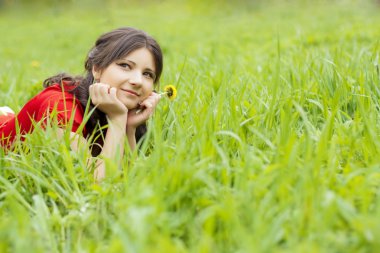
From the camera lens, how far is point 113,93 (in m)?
2.18

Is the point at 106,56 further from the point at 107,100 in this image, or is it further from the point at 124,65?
the point at 107,100

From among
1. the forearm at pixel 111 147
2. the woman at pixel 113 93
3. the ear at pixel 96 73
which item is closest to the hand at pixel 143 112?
the woman at pixel 113 93

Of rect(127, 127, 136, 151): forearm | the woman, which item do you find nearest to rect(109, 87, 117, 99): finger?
the woman

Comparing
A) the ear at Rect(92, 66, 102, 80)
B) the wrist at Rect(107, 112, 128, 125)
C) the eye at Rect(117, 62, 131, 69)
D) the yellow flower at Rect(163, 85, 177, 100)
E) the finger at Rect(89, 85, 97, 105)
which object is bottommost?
the wrist at Rect(107, 112, 128, 125)

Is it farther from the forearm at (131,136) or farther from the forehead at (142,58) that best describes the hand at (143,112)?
the forehead at (142,58)

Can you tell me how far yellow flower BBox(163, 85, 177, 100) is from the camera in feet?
7.85

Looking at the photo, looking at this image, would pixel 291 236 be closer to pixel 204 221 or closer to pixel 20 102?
pixel 204 221

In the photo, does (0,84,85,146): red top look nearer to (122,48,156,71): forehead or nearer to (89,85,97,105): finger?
(89,85,97,105): finger

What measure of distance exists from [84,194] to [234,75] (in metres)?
1.69

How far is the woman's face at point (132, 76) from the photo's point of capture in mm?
2268

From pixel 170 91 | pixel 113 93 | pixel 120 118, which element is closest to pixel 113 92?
pixel 113 93

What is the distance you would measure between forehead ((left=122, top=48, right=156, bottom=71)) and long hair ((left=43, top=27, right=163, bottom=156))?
1cm

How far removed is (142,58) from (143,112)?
0.81 ft

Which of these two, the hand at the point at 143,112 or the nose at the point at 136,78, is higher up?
the nose at the point at 136,78
